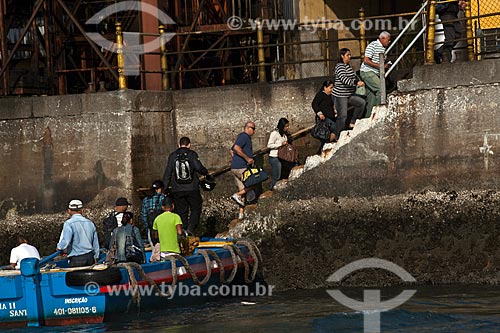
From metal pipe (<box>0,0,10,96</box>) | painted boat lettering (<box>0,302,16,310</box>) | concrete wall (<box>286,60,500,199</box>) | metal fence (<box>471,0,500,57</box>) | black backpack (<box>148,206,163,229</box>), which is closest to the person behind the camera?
painted boat lettering (<box>0,302,16,310</box>)

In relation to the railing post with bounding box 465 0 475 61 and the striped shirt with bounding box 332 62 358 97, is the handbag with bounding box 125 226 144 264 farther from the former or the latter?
the railing post with bounding box 465 0 475 61

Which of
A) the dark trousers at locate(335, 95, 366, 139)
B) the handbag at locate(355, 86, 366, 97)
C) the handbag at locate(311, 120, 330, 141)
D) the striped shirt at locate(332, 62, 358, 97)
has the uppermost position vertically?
the striped shirt at locate(332, 62, 358, 97)

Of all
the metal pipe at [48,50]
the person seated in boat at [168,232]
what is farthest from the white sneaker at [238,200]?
the metal pipe at [48,50]

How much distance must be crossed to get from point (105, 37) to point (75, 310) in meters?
11.3

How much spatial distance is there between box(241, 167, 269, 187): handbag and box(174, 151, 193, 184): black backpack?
915 millimetres

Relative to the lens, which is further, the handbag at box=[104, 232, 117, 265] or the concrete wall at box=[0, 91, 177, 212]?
the concrete wall at box=[0, 91, 177, 212]

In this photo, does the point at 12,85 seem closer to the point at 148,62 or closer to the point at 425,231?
the point at 148,62

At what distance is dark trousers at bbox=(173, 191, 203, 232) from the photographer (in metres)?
21.5

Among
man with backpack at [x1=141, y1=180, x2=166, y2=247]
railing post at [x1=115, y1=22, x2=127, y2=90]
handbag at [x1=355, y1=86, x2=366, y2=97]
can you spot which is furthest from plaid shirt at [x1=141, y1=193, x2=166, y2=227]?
handbag at [x1=355, y1=86, x2=366, y2=97]

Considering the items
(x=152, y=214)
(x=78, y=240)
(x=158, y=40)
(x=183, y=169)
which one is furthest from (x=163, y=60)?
(x=78, y=240)

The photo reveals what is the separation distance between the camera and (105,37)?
90.5 ft

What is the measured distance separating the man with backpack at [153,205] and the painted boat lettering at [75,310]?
3.63m

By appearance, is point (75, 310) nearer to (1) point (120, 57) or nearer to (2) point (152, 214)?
(2) point (152, 214)

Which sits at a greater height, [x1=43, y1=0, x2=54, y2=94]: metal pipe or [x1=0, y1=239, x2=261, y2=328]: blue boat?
[x1=43, y1=0, x2=54, y2=94]: metal pipe
